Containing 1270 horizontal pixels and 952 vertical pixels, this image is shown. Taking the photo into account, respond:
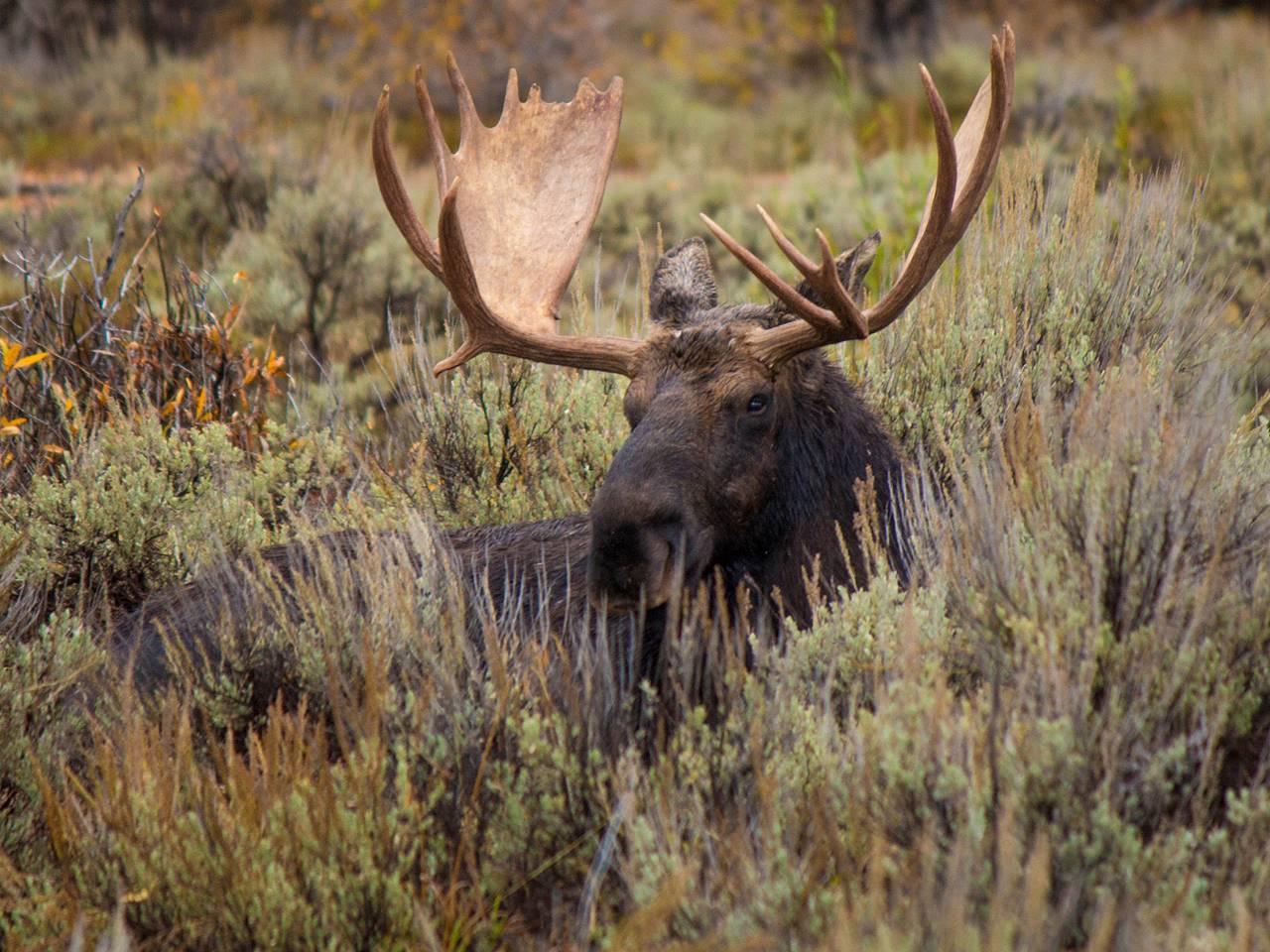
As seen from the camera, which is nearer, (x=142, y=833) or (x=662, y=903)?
(x=662, y=903)

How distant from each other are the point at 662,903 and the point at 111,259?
446 cm

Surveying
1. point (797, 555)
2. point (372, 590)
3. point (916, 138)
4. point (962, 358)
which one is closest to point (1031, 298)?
point (962, 358)

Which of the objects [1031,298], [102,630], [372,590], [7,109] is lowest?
[102,630]

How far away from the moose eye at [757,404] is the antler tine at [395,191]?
Result: 1.03 metres

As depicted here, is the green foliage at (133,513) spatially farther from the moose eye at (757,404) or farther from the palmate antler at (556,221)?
the moose eye at (757,404)

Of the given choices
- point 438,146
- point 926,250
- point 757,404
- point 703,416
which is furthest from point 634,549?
point 438,146

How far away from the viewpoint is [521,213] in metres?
4.94

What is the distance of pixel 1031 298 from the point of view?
5.13 meters

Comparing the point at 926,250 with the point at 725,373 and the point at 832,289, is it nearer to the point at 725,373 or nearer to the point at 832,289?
the point at 832,289

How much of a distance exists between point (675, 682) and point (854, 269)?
160 centimetres

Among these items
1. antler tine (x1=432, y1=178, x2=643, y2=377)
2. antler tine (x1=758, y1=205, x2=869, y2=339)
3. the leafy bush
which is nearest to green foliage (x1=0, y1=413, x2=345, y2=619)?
the leafy bush

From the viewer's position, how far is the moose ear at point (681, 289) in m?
4.35

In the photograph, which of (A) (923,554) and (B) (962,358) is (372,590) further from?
(B) (962,358)

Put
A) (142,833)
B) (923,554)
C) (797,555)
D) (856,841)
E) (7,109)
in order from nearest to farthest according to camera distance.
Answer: (856,841) < (142,833) < (923,554) < (797,555) < (7,109)
